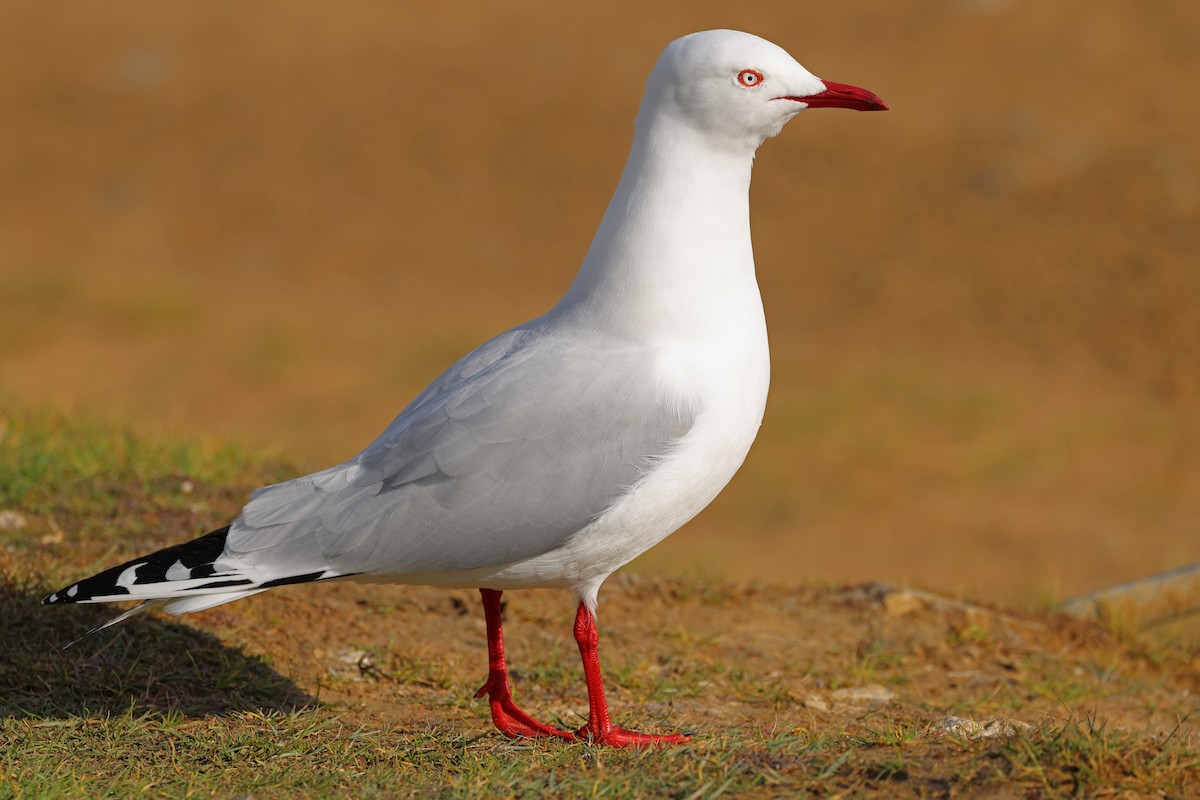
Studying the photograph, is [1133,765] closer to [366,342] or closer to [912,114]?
[366,342]

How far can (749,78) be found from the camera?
13.6ft

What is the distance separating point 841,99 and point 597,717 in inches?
75.5

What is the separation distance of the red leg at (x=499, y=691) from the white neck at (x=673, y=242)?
0.99m

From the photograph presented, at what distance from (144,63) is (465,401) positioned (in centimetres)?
1591

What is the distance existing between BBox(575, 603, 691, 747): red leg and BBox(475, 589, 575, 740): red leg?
0.19 meters

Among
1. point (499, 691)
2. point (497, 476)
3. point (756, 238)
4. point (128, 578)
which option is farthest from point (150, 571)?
point (756, 238)

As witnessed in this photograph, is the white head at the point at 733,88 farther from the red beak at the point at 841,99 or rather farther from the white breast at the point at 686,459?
the white breast at the point at 686,459

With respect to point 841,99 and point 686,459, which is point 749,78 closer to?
point 841,99

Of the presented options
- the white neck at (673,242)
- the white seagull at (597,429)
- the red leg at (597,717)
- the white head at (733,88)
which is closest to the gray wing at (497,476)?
the white seagull at (597,429)

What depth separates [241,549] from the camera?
4.08 m

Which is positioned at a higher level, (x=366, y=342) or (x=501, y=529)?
(x=501, y=529)

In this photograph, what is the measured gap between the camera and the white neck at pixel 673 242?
415 cm

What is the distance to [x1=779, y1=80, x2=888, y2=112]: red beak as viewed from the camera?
421 centimetres

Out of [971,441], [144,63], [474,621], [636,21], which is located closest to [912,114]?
[636,21]
